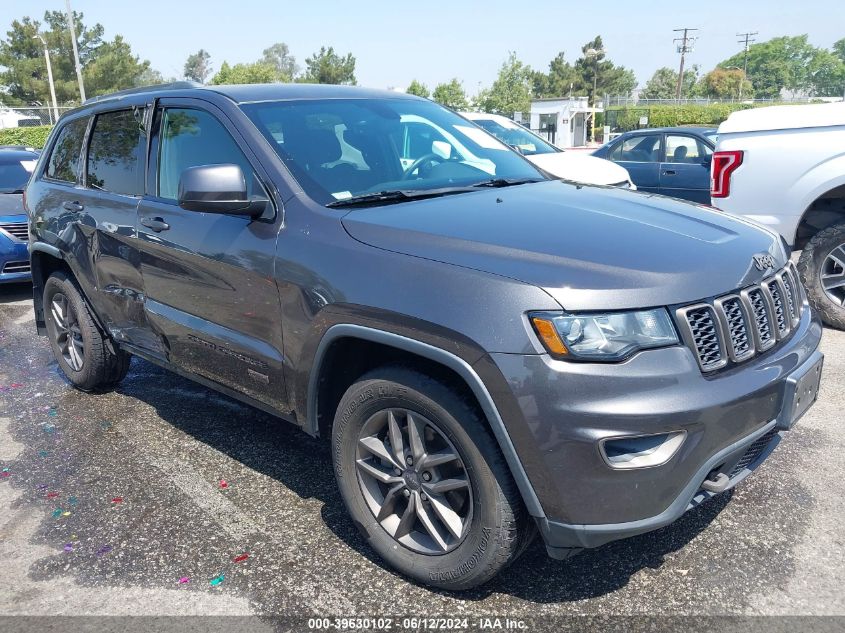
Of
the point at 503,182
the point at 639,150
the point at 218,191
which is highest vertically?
the point at 218,191

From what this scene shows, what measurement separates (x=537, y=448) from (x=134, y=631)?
5.21 ft

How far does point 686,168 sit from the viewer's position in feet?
35.6

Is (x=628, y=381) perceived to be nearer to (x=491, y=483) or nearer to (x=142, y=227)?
(x=491, y=483)

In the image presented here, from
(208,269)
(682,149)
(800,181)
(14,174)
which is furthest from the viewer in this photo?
(682,149)

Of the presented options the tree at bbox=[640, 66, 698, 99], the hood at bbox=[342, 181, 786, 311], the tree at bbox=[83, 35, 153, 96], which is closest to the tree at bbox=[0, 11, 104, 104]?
the tree at bbox=[83, 35, 153, 96]

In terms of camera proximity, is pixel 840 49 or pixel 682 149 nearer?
pixel 682 149

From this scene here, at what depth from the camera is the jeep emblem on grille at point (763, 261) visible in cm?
269

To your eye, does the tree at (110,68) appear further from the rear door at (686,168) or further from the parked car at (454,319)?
the parked car at (454,319)

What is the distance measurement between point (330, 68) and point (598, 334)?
77048 mm

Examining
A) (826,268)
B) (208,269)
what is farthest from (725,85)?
(208,269)

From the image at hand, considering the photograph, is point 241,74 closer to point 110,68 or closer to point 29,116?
point 110,68

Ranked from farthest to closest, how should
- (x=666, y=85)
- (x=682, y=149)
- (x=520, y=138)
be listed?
(x=666, y=85), (x=682, y=149), (x=520, y=138)

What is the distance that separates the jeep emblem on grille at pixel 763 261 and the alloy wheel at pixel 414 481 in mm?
1292

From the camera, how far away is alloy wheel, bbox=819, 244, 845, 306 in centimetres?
563
